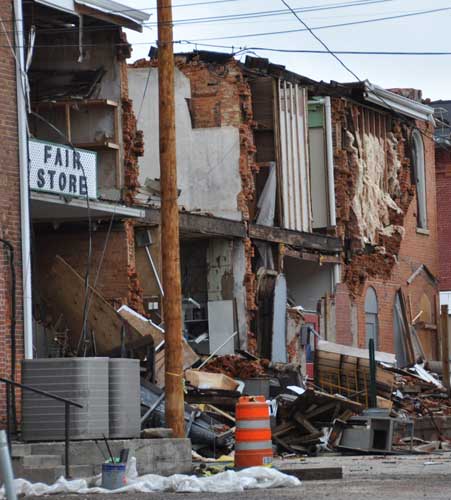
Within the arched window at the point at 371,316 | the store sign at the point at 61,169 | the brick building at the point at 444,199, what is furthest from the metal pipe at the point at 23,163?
the brick building at the point at 444,199

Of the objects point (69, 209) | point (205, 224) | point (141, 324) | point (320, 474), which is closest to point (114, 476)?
point (320, 474)

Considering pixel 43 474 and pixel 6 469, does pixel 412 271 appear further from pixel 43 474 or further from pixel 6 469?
pixel 6 469

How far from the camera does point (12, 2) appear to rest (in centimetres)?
2197

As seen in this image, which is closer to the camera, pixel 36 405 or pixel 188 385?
pixel 36 405

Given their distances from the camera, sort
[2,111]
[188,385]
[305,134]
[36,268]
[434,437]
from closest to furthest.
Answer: [2,111] → [188,385] → [36,268] → [434,437] → [305,134]

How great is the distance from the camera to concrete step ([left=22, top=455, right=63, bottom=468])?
1770 cm

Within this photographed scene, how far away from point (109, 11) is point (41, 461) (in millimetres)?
10476

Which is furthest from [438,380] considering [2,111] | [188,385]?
[2,111]

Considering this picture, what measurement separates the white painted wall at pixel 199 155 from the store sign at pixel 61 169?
7.91m

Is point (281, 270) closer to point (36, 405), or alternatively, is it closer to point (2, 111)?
point (2, 111)

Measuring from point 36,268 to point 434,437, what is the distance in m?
9.35

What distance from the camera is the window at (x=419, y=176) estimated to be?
43.6 metres

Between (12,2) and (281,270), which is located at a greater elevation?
(12,2)

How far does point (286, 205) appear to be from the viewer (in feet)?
117
